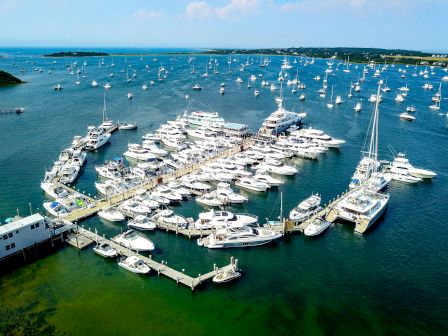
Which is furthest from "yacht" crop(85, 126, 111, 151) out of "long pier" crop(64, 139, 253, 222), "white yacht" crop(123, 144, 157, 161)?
"long pier" crop(64, 139, 253, 222)

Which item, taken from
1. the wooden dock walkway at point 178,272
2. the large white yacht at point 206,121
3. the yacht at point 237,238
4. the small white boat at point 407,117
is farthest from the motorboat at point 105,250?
the small white boat at point 407,117

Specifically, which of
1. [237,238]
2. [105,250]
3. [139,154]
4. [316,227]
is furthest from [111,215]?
[139,154]

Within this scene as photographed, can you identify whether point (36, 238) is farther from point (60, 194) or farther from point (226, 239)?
point (226, 239)

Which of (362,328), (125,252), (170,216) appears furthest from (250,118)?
(362,328)

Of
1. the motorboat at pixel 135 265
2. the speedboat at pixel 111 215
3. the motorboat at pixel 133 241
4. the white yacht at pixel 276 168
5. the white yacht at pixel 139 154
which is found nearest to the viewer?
the motorboat at pixel 135 265

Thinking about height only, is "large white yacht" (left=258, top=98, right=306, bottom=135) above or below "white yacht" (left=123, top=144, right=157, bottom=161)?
above

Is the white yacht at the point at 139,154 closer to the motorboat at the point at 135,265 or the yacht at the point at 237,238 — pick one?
the yacht at the point at 237,238

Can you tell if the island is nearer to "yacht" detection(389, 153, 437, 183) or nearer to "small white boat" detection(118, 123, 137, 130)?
"small white boat" detection(118, 123, 137, 130)
